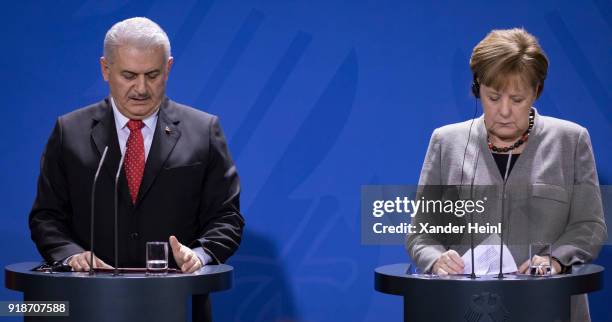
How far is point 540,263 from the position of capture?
315 centimetres

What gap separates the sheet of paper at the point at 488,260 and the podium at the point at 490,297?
6 cm

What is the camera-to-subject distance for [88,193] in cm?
352

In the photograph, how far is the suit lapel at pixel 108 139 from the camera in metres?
3.52

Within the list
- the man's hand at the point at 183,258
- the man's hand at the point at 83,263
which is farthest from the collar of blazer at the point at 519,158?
the man's hand at the point at 83,263

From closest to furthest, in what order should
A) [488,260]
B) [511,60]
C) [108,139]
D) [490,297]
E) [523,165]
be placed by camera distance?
[490,297], [488,260], [511,60], [523,165], [108,139]

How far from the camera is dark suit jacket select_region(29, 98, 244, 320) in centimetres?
352

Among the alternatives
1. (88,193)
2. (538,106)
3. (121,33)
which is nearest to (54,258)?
(88,193)

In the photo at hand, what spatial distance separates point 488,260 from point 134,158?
1.25m

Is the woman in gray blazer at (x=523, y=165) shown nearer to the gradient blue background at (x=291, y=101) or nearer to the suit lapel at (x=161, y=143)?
the suit lapel at (x=161, y=143)

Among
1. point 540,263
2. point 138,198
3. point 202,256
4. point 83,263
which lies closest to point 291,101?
point 138,198

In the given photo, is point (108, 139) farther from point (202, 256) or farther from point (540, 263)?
point (540, 263)

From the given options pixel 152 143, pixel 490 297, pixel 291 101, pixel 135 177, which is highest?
pixel 291 101

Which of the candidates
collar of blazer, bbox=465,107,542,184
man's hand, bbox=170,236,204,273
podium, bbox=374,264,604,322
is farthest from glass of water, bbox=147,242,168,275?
collar of blazer, bbox=465,107,542,184

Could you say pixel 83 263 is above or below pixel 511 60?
below
